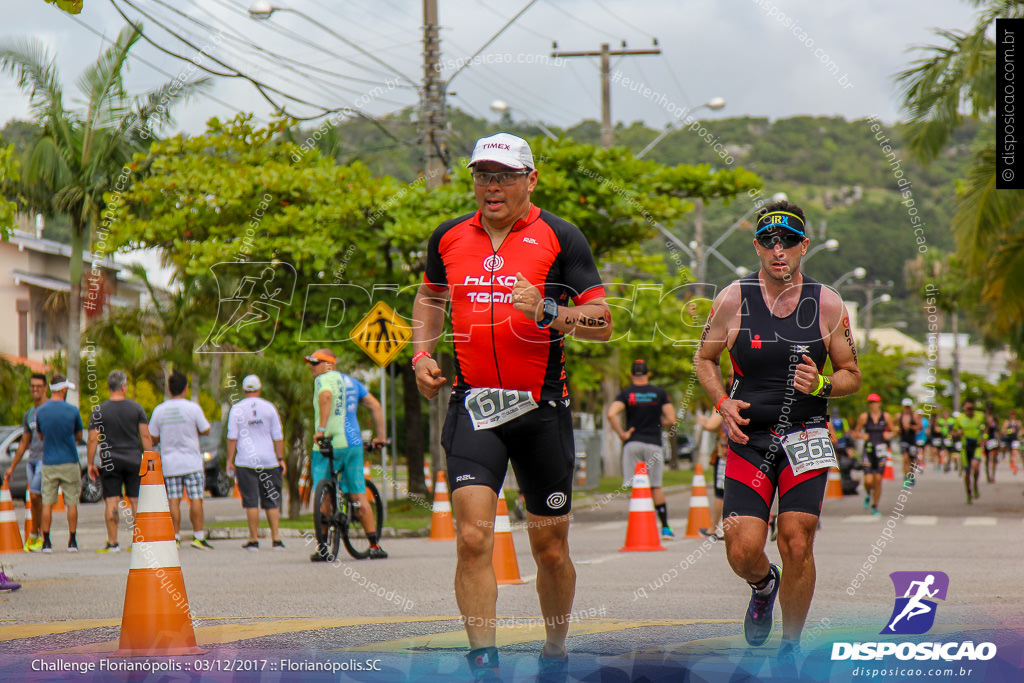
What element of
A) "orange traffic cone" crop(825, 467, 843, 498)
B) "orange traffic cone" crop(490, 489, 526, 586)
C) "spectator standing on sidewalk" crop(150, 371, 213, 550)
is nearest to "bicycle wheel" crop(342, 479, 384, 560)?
"spectator standing on sidewalk" crop(150, 371, 213, 550)

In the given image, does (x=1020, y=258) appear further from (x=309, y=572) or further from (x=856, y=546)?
(x=309, y=572)

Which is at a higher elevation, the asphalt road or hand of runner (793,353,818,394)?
hand of runner (793,353,818,394)

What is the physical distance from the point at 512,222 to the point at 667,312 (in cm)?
3295

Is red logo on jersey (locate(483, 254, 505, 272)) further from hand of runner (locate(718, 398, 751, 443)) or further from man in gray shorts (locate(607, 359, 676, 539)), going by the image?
man in gray shorts (locate(607, 359, 676, 539))

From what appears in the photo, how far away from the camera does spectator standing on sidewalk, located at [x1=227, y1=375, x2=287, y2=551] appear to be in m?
14.2

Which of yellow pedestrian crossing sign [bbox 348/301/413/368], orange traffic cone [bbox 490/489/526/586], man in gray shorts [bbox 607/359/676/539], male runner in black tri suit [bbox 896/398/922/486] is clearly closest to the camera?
orange traffic cone [bbox 490/489/526/586]

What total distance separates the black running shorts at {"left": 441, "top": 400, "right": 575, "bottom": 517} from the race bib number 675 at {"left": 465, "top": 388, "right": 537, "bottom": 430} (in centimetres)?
3

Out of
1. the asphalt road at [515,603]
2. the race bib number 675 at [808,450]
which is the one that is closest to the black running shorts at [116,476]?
the asphalt road at [515,603]

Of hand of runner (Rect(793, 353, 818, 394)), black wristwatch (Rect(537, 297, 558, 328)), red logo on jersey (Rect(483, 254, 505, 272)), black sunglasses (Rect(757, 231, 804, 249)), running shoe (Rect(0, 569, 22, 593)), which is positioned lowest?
running shoe (Rect(0, 569, 22, 593))

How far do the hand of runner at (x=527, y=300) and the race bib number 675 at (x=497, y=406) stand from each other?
34 cm

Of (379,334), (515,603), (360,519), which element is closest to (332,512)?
(360,519)

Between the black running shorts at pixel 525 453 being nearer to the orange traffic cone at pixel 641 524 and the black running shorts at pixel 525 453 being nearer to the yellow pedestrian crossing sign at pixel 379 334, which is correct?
the orange traffic cone at pixel 641 524

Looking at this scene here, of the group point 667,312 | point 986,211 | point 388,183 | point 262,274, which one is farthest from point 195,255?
point 667,312

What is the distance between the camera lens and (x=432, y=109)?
59.4 ft
